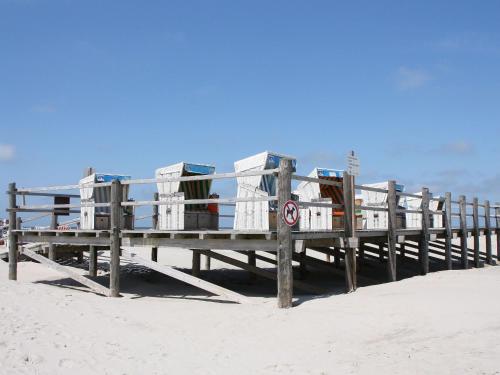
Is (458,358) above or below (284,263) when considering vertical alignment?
below

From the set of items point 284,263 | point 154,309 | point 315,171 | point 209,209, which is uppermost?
point 315,171

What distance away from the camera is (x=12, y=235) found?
14.5 metres

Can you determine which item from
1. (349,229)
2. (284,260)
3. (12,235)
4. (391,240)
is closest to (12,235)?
(12,235)

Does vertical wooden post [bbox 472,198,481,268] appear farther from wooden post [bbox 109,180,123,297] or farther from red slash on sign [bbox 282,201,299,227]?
wooden post [bbox 109,180,123,297]

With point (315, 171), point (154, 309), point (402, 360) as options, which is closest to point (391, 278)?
point (315, 171)

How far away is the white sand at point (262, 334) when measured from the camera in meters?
5.73

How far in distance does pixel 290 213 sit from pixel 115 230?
15.0ft

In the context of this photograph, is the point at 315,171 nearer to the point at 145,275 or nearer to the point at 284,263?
the point at 284,263

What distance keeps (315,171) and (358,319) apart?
561cm

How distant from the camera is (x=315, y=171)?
42.2ft

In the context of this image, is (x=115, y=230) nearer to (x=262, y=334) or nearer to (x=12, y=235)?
(x=12, y=235)

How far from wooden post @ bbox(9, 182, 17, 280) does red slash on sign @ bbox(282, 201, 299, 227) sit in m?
8.60

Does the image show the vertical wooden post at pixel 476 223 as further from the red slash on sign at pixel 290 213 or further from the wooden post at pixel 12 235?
the wooden post at pixel 12 235

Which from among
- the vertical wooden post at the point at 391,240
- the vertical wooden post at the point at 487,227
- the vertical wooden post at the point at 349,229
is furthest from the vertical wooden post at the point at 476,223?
the vertical wooden post at the point at 349,229
